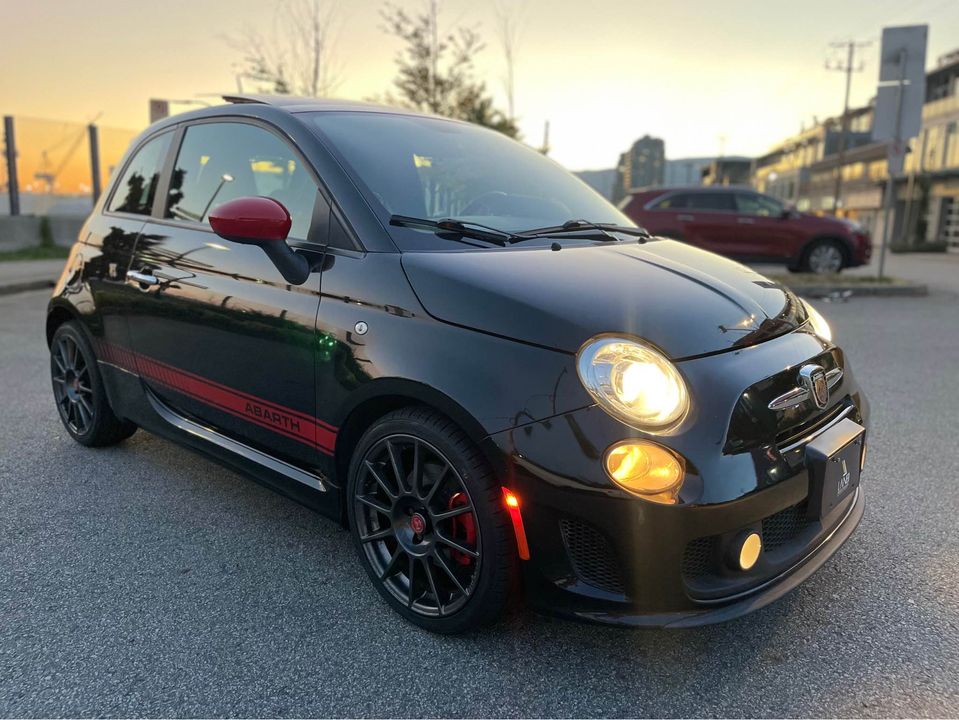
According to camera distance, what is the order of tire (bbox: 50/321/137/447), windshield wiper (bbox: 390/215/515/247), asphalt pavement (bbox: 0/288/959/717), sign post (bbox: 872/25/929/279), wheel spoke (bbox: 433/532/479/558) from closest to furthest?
asphalt pavement (bbox: 0/288/959/717) < wheel spoke (bbox: 433/532/479/558) < windshield wiper (bbox: 390/215/515/247) < tire (bbox: 50/321/137/447) < sign post (bbox: 872/25/929/279)

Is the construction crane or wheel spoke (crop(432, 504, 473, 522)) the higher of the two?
the construction crane

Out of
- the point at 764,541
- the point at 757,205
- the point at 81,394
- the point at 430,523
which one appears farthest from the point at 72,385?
the point at 757,205

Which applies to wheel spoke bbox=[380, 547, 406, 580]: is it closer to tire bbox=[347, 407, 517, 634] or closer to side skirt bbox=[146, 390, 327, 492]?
tire bbox=[347, 407, 517, 634]

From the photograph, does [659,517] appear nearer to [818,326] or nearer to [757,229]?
[818,326]

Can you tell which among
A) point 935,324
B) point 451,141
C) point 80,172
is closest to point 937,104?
point 935,324

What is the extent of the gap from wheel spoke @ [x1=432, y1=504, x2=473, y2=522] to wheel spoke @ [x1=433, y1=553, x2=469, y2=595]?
119 mm

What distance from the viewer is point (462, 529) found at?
82.4 inches

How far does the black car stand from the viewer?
1834 mm

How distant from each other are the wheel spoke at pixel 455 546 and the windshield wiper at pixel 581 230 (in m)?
1.04

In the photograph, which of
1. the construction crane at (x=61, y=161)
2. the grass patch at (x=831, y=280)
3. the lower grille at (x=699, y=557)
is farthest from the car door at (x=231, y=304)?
the construction crane at (x=61, y=161)

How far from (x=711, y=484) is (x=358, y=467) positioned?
1.07 meters

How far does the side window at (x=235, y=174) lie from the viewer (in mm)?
2555

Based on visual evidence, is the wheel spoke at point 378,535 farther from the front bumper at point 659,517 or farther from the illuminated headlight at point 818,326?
the illuminated headlight at point 818,326

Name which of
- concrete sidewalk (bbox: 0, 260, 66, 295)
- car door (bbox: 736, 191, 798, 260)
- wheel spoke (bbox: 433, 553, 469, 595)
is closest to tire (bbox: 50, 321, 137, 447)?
wheel spoke (bbox: 433, 553, 469, 595)
